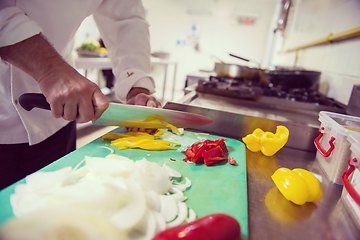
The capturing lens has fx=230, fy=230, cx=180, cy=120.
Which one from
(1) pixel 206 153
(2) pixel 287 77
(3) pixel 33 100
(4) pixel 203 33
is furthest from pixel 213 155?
(4) pixel 203 33

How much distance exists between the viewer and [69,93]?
65 cm

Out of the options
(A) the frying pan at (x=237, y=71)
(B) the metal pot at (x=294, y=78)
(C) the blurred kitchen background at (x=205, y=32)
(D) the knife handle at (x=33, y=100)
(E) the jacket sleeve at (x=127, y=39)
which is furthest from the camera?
(C) the blurred kitchen background at (x=205, y=32)

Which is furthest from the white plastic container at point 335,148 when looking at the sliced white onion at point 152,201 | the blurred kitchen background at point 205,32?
the blurred kitchen background at point 205,32

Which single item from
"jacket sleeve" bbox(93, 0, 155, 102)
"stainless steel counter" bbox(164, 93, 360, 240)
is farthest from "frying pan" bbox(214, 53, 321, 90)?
"stainless steel counter" bbox(164, 93, 360, 240)

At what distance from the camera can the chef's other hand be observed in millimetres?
654

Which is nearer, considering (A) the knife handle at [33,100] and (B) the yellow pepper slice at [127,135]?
(A) the knife handle at [33,100]

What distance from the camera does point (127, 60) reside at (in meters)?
1.17

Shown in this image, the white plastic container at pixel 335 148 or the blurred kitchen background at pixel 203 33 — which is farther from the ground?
the blurred kitchen background at pixel 203 33

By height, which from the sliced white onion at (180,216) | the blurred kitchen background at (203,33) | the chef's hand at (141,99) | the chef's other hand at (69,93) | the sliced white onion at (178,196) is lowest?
the sliced white onion at (180,216)

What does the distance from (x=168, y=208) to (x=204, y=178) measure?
21 centimetres

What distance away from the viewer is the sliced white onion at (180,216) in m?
0.50

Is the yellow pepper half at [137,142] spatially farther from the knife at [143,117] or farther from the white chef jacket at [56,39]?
the white chef jacket at [56,39]

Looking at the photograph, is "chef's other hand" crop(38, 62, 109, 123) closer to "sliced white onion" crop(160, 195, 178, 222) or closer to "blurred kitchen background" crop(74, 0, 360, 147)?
"sliced white onion" crop(160, 195, 178, 222)

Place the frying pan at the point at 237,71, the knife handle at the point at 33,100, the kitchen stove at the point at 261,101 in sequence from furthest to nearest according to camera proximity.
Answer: the frying pan at the point at 237,71 < the kitchen stove at the point at 261,101 < the knife handle at the point at 33,100
